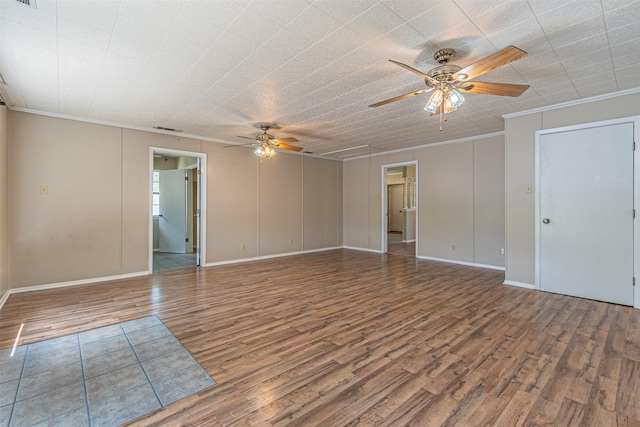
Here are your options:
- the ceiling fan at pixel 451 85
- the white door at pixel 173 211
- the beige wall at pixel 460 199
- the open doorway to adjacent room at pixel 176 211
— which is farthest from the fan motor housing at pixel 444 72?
the white door at pixel 173 211

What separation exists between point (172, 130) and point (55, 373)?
4.35m

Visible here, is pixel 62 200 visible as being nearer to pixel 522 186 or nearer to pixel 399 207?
pixel 522 186

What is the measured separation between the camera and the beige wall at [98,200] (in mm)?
4230

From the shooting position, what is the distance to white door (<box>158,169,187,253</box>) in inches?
300

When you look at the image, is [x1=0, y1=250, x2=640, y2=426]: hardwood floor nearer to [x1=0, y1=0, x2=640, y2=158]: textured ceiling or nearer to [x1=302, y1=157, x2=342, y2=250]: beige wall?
[x1=0, y1=0, x2=640, y2=158]: textured ceiling

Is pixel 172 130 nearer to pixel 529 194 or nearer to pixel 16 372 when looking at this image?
pixel 16 372

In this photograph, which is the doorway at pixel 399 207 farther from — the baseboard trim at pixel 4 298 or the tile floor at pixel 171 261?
the baseboard trim at pixel 4 298

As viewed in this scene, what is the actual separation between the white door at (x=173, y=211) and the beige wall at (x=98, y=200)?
201 centimetres

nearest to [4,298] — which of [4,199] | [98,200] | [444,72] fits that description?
[4,199]

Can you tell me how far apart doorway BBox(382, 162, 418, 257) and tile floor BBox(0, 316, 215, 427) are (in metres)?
6.11

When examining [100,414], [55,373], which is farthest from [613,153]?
[55,373]

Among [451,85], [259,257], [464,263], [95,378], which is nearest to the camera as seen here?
[95,378]

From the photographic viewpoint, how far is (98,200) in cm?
481

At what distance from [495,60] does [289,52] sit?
173 centimetres
